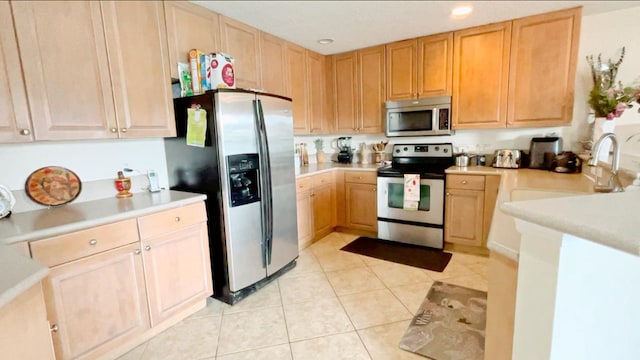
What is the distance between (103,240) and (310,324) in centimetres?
133

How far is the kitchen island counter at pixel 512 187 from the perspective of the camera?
987mm

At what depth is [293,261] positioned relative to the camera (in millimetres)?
2803

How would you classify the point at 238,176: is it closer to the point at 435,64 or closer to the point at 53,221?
the point at 53,221

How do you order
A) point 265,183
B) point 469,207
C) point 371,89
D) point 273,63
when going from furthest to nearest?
point 371,89
point 273,63
point 469,207
point 265,183

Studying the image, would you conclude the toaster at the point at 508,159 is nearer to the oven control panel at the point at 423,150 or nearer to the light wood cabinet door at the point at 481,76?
the light wood cabinet door at the point at 481,76

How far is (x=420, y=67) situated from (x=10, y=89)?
3.28 m

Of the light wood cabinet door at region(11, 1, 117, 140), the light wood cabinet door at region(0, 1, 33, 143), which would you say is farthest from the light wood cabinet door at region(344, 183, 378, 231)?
the light wood cabinet door at region(0, 1, 33, 143)

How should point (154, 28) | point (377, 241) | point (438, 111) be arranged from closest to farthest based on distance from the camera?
point (154, 28) < point (438, 111) < point (377, 241)

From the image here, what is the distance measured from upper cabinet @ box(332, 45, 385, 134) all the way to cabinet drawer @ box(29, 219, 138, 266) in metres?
2.74

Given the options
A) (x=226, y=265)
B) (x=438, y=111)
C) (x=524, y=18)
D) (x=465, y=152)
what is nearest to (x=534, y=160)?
(x=465, y=152)

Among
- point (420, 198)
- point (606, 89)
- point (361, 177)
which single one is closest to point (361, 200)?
point (361, 177)

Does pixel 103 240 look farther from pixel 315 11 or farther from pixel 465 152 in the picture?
pixel 465 152

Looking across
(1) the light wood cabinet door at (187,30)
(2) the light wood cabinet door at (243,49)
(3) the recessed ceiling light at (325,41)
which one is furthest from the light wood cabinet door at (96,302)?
(3) the recessed ceiling light at (325,41)

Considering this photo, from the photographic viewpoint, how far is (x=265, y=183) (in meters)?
2.30
